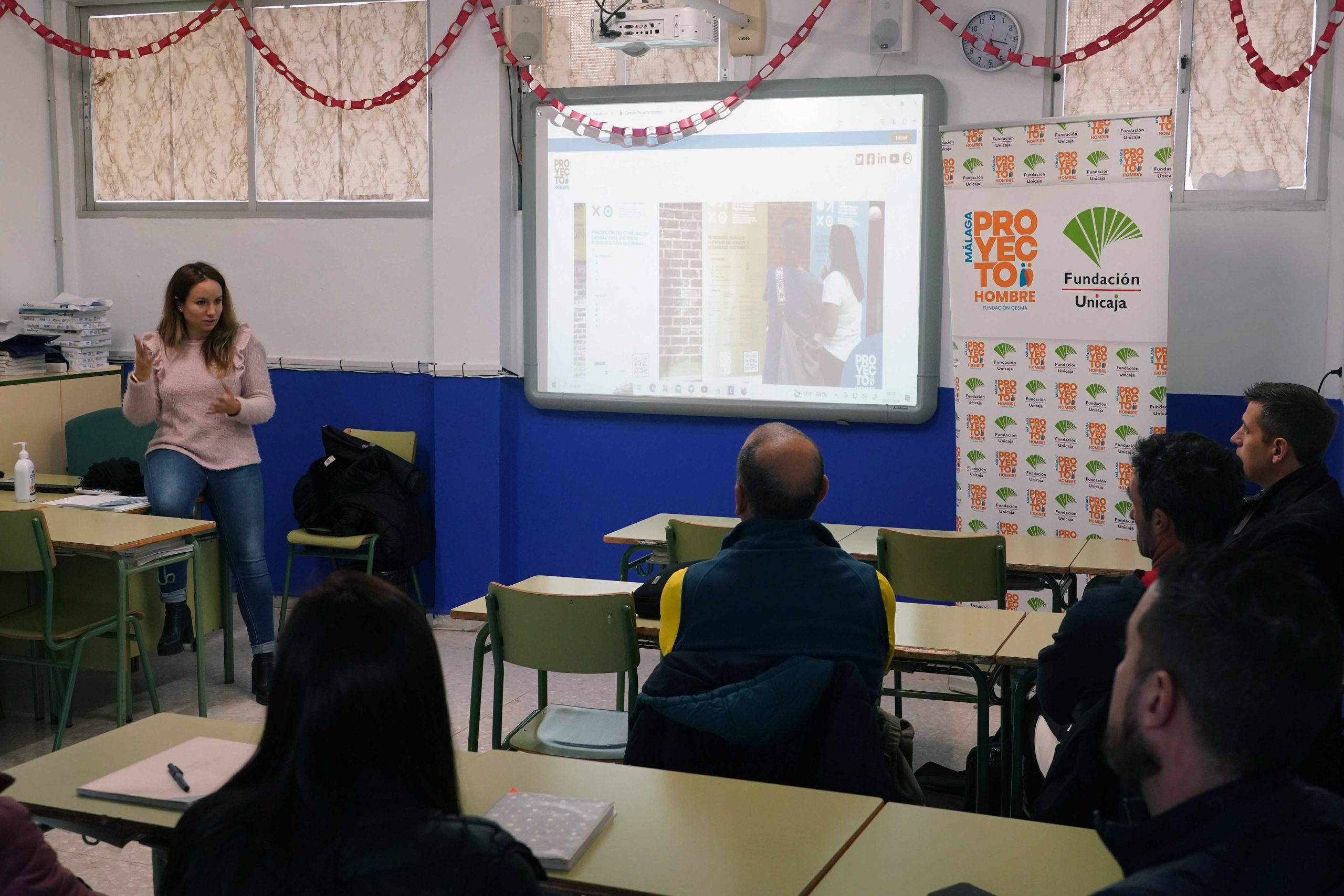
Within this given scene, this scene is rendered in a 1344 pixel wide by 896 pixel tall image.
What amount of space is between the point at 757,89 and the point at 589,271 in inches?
44.6

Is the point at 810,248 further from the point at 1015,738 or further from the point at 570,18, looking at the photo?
the point at 1015,738

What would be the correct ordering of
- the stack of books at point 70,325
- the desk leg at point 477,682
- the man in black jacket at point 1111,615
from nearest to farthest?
the man in black jacket at point 1111,615, the desk leg at point 477,682, the stack of books at point 70,325

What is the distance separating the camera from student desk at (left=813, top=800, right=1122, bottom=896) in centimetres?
166

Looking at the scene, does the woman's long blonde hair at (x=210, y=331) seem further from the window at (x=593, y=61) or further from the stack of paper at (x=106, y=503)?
the window at (x=593, y=61)

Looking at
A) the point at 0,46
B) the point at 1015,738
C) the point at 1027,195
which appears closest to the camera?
the point at 1015,738

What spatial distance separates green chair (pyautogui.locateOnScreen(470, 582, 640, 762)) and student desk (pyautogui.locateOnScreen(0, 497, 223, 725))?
1.50 metres

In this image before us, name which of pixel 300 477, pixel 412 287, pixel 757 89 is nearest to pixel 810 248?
pixel 757 89

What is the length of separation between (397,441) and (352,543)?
0.69m

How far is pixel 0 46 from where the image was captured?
20.4 ft

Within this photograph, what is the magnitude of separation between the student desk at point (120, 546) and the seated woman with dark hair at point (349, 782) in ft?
9.73

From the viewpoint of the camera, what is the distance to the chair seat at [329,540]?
5.52m

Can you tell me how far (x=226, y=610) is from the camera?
16.8 feet

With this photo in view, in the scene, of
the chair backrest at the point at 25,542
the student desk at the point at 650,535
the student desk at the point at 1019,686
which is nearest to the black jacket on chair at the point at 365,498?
the student desk at the point at 650,535

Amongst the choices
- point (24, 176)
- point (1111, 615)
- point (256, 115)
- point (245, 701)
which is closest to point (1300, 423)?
point (1111, 615)
